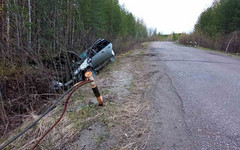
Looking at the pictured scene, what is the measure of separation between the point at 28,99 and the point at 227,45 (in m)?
17.4

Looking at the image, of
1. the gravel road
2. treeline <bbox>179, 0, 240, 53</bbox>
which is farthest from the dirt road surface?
treeline <bbox>179, 0, 240, 53</bbox>

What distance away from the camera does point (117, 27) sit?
76.1 ft

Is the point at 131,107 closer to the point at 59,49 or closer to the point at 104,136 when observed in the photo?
the point at 104,136

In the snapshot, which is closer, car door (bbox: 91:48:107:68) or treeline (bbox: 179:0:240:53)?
car door (bbox: 91:48:107:68)

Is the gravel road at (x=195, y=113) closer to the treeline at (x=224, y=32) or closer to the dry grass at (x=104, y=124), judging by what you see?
the dry grass at (x=104, y=124)

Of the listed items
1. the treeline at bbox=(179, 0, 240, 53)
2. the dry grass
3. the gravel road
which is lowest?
the dry grass

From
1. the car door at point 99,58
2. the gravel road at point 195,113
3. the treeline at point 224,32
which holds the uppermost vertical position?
the treeline at point 224,32

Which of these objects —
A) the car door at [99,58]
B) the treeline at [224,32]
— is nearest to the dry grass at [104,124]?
the car door at [99,58]

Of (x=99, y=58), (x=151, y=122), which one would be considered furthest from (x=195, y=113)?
(x=99, y=58)

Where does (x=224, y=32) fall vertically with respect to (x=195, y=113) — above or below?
above

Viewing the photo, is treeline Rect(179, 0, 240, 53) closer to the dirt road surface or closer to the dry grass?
the dirt road surface

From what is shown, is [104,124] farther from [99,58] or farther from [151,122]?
[99,58]

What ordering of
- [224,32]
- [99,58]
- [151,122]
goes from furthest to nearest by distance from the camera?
[224,32], [99,58], [151,122]

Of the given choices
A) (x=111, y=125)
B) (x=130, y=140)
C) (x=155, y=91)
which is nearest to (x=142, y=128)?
(x=130, y=140)
